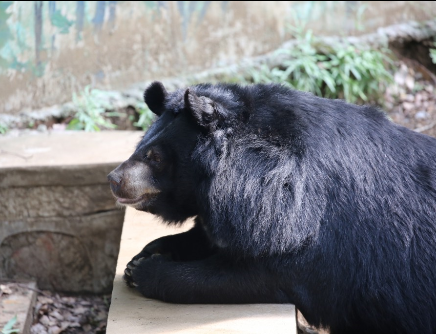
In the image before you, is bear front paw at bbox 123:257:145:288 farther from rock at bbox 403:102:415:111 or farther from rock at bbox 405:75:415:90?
rock at bbox 405:75:415:90

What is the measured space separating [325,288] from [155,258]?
0.94m

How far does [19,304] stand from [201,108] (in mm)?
Answer: 2502

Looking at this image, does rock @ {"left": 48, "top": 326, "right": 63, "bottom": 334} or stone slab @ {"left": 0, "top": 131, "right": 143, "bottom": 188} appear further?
stone slab @ {"left": 0, "top": 131, "right": 143, "bottom": 188}

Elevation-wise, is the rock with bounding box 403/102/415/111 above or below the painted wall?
below

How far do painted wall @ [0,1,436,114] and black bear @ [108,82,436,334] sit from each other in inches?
155

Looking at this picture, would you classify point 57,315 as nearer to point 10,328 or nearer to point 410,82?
point 10,328

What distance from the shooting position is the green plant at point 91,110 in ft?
23.1

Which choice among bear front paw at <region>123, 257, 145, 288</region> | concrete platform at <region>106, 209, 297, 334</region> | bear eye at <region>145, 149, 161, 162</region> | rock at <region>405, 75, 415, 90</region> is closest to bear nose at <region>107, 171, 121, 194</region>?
bear eye at <region>145, 149, 161, 162</region>

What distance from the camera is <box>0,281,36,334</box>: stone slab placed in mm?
4531

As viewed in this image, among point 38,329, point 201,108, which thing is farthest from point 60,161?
point 201,108

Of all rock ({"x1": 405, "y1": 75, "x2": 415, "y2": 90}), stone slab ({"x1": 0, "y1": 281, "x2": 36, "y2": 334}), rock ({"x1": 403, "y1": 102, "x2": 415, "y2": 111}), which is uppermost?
rock ({"x1": 405, "y1": 75, "x2": 415, "y2": 90})

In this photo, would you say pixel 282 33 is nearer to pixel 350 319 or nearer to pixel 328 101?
pixel 328 101

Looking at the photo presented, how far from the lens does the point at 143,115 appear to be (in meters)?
7.31

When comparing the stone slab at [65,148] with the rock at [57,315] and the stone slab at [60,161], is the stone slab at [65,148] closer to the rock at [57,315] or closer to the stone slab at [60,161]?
the stone slab at [60,161]
